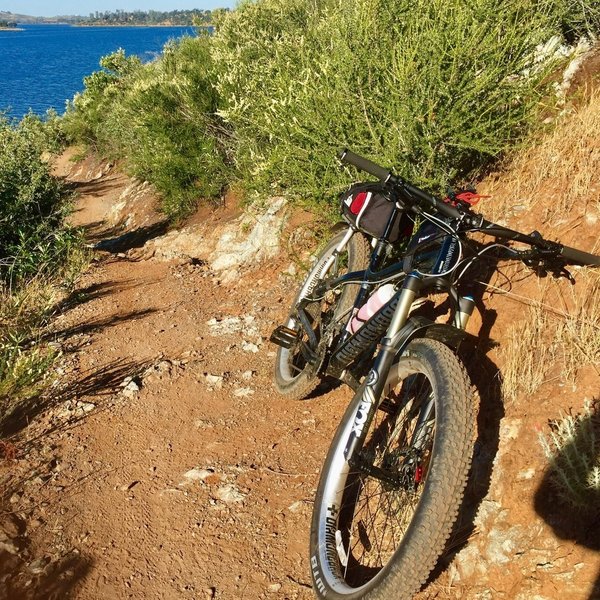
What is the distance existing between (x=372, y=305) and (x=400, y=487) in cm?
127

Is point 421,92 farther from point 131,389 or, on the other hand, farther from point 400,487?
point 131,389

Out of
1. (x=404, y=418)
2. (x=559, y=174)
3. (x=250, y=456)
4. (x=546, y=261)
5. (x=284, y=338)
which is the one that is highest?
(x=559, y=174)

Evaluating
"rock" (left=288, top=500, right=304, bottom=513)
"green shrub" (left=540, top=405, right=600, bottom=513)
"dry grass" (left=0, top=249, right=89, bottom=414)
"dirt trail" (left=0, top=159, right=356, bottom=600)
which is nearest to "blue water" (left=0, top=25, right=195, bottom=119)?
"dry grass" (left=0, top=249, right=89, bottom=414)

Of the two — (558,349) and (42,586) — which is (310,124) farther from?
(42,586)

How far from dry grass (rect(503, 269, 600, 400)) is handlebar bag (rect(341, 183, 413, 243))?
109 cm

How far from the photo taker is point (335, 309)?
4.56 metres

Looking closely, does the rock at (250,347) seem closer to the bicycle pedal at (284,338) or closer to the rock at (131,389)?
the bicycle pedal at (284,338)

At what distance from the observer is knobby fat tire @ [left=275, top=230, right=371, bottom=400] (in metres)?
4.41

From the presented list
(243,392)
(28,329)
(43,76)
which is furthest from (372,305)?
(43,76)

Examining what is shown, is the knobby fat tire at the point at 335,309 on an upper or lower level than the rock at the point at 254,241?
lower

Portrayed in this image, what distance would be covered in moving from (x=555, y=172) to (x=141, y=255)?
7.71 m

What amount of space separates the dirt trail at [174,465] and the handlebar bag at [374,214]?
5.00 feet

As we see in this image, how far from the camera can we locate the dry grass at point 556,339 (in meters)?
3.02

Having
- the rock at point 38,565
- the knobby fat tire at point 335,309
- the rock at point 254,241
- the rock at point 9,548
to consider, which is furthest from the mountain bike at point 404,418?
the rock at point 254,241
